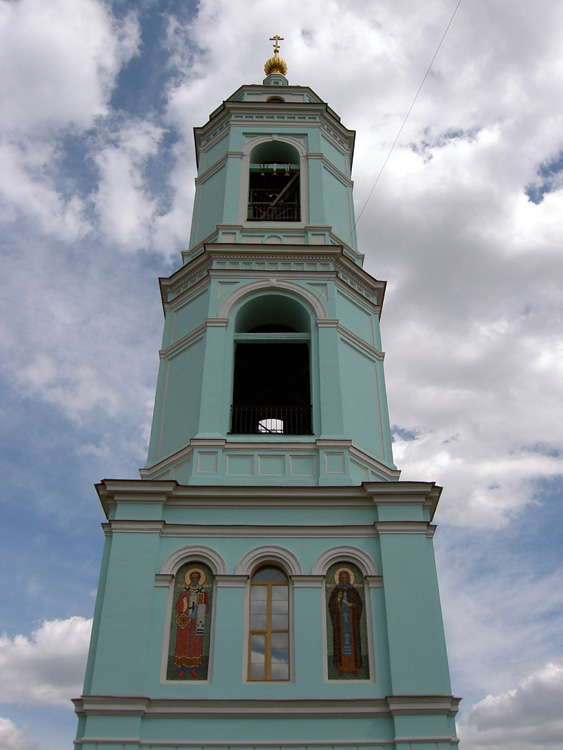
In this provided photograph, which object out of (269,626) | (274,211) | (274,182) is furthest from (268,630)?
(274,182)

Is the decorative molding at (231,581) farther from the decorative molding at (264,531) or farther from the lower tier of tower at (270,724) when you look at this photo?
the lower tier of tower at (270,724)

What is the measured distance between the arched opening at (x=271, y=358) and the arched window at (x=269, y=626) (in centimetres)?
370

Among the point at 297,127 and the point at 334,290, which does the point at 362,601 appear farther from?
the point at 297,127

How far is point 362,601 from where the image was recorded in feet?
40.2

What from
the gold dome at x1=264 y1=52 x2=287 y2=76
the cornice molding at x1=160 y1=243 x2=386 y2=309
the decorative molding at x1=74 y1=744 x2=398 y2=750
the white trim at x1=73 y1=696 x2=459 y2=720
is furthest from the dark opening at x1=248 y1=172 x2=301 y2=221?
the decorative molding at x1=74 y1=744 x2=398 y2=750

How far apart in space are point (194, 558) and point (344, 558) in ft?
7.84

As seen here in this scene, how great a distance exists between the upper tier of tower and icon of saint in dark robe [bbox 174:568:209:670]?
8.03 m

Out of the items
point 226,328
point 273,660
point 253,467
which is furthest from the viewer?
point 226,328

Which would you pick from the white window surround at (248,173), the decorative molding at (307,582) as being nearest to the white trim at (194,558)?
the decorative molding at (307,582)

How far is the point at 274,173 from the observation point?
782 inches

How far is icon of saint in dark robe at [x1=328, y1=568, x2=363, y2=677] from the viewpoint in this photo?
11.6 metres

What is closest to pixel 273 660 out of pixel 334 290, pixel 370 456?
pixel 370 456

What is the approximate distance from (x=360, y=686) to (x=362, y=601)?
1.31 metres

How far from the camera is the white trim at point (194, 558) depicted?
40.9 feet
